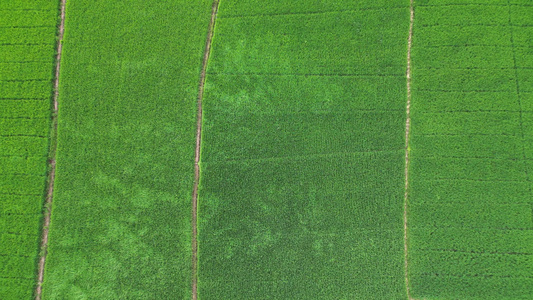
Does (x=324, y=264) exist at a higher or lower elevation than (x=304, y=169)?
lower

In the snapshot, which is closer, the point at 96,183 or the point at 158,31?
the point at 96,183

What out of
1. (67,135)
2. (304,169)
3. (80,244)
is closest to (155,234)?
(80,244)

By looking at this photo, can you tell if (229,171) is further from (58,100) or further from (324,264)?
(58,100)

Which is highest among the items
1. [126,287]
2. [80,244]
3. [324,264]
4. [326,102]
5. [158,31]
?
[158,31]

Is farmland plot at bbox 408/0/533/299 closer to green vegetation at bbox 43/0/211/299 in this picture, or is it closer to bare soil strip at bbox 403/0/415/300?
bare soil strip at bbox 403/0/415/300

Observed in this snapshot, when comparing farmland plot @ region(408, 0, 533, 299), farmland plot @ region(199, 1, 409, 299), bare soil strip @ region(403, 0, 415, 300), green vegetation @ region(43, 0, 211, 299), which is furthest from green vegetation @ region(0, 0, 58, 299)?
farmland plot @ region(408, 0, 533, 299)

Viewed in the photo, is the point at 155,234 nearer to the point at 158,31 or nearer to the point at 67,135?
the point at 67,135
